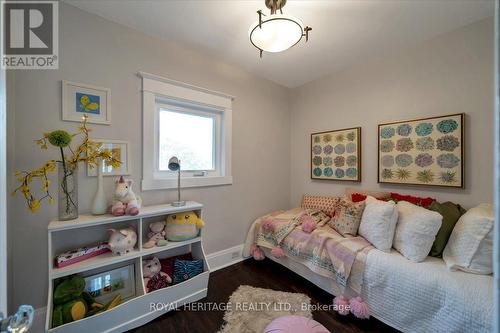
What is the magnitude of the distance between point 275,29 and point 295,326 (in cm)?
189

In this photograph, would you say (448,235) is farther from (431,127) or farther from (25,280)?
(25,280)

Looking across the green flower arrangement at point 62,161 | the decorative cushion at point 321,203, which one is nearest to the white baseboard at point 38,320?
the green flower arrangement at point 62,161

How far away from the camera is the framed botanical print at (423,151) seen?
169cm

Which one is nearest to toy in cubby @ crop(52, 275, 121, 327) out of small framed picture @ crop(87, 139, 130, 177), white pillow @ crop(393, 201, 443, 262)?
small framed picture @ crop(87, 139, 130, 177)

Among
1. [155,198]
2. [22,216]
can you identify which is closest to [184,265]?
[155,198]

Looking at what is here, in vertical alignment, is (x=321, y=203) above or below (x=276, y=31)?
below

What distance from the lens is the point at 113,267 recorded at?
1.58 meters

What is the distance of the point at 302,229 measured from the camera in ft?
6.61

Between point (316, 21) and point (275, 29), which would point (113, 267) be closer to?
point (275, 29)

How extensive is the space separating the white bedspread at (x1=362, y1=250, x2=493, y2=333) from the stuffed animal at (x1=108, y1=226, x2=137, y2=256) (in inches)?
72.9

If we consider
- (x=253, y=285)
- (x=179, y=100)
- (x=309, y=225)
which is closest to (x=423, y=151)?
(x=309, y=225)

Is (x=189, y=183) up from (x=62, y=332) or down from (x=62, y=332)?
up

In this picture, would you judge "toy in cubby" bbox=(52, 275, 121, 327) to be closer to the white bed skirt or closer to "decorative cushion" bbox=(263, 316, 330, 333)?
"decorative cushion" bbox=(263, 316, 330, 333)

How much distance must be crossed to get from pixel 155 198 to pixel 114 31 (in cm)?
150
